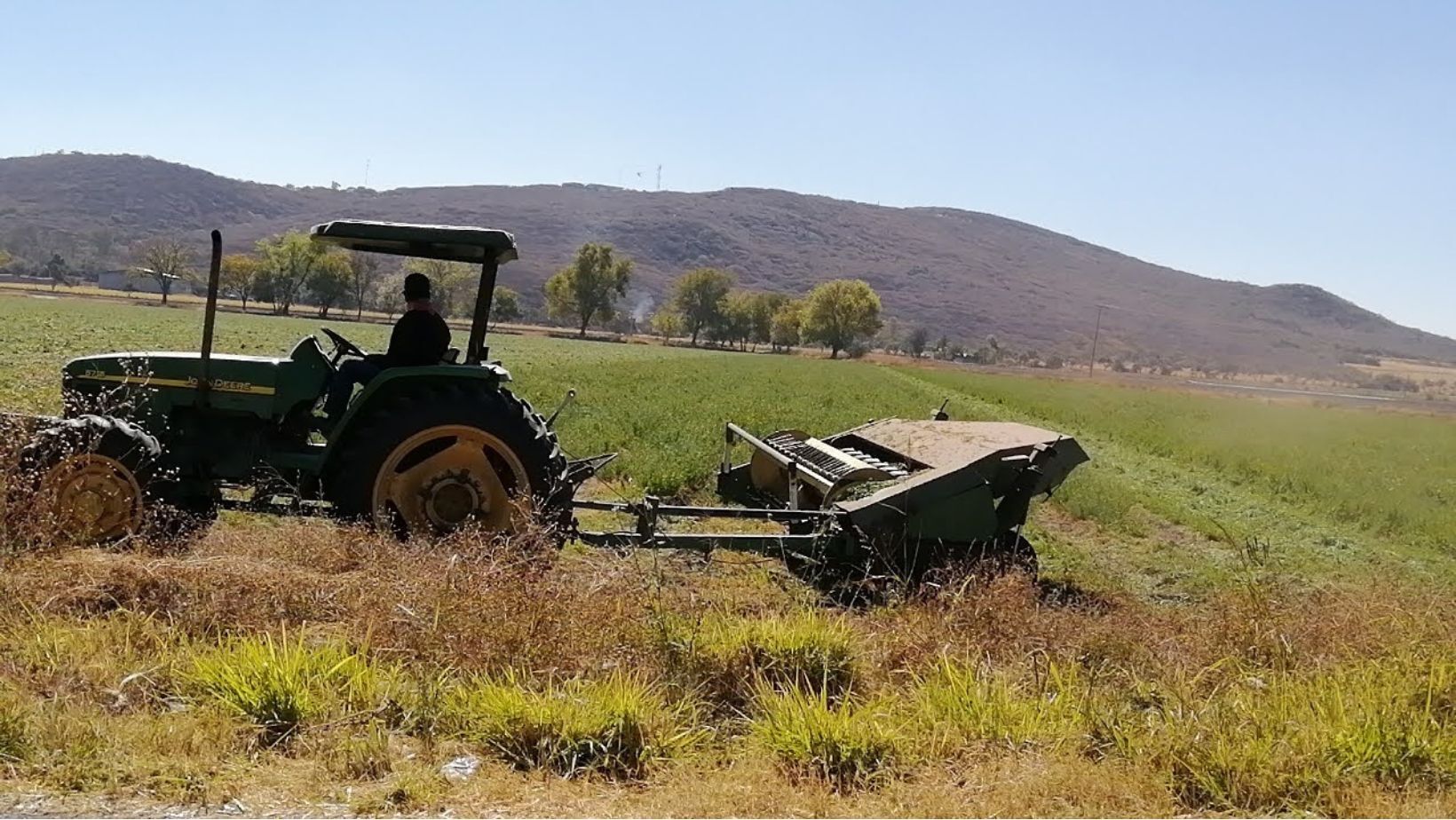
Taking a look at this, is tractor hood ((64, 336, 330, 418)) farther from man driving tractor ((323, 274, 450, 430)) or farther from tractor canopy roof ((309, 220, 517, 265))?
tractor canopy roof ((309, 220, 517, 265))

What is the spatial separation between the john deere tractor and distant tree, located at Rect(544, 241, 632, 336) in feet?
352

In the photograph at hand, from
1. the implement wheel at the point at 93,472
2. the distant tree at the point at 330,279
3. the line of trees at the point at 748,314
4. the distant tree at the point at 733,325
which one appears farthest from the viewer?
the distant tree at the point at 733,325

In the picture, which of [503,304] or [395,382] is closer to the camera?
[395,382]

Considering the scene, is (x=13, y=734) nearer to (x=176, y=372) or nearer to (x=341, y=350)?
(x=176, y=372)

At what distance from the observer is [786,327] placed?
11706cm

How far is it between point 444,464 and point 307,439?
1405 mm

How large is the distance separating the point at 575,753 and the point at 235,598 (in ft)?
6.86

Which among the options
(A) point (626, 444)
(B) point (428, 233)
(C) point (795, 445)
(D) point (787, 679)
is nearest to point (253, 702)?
(D) point (787, 679)

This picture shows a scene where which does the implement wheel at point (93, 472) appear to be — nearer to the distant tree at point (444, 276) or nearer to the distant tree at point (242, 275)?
the distant tree at point (444, 276)

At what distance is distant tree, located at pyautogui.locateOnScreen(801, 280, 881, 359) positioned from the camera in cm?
10688

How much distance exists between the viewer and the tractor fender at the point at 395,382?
6492mm

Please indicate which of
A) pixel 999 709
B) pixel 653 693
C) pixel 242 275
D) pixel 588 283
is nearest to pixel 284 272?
pixel 242 275

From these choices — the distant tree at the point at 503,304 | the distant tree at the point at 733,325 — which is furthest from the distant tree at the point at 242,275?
the distant tree at the point at 733,325

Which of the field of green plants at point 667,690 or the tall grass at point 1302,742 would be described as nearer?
the field of green plants at point 667,690
